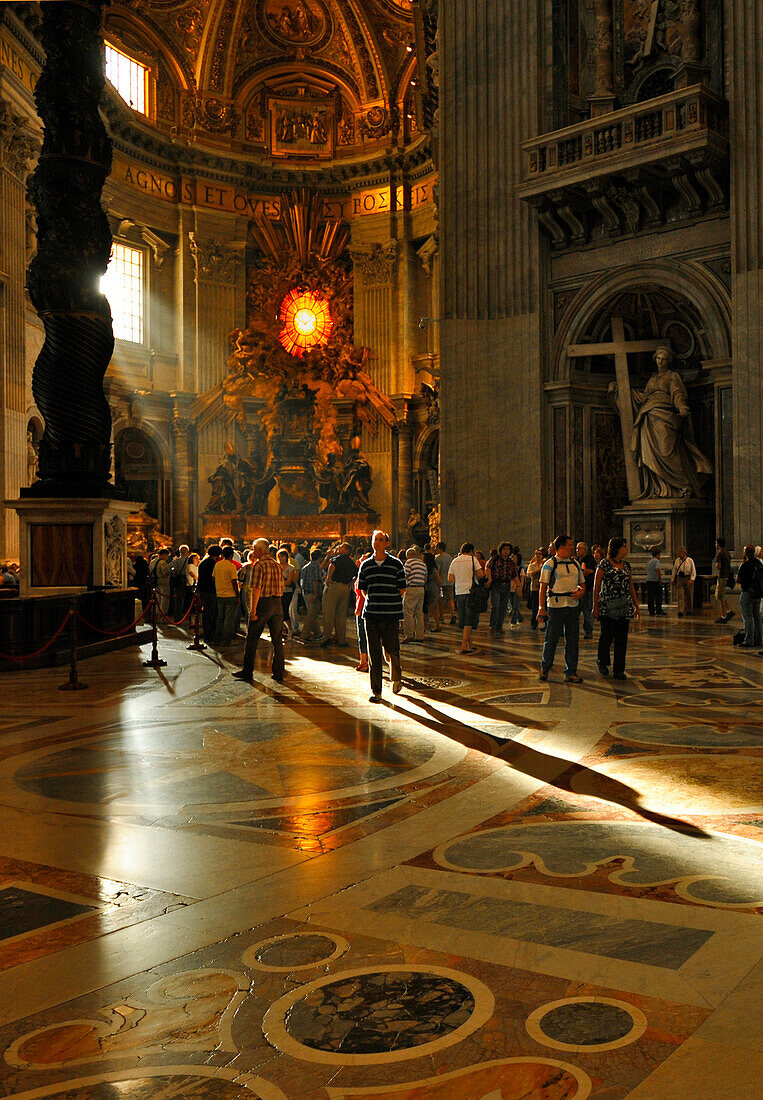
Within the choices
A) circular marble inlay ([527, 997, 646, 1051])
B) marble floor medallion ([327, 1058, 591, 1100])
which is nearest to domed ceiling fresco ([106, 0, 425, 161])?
circular marble inlay ([527, 997, 646, 1051])

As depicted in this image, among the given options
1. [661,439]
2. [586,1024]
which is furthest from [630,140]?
[586,1024]

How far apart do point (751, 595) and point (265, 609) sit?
5.97 meters

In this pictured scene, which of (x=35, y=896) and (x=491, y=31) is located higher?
(x=491, y=31)

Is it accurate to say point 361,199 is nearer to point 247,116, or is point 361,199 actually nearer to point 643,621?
point 247,116

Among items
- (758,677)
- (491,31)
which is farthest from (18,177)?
(758,677)

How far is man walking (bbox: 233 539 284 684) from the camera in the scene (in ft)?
30.8

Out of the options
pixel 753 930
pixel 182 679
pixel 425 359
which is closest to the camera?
pixel 753 930

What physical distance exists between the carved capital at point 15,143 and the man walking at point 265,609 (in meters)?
17.2

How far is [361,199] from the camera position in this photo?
118ft

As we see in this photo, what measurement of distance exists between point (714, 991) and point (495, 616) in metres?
12.1

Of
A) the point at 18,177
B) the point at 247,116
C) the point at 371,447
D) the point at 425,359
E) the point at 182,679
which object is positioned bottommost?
the point at 182,679

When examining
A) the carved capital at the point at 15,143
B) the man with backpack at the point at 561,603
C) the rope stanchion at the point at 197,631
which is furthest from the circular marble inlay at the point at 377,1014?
the carved capital at the point at 15,143

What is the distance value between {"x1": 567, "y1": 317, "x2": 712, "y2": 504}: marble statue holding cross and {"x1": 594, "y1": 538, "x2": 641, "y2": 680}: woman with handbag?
928 cm

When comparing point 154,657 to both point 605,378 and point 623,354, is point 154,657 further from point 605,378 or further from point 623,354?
point 605,378
